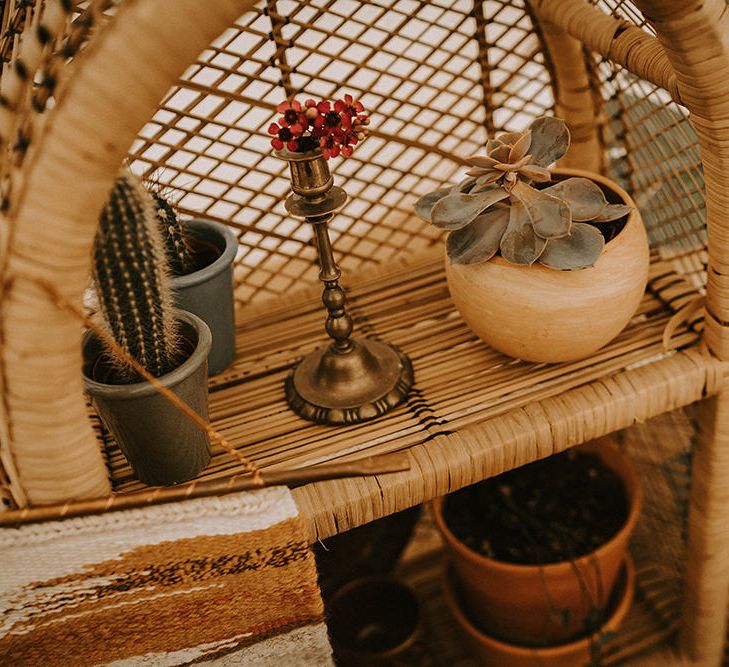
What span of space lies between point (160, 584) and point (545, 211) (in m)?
0.46

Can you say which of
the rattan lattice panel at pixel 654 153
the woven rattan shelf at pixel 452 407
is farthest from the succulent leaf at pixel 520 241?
the rattan lattice panel at pixel 654 153

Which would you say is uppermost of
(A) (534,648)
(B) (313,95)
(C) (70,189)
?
(C) (70,189)

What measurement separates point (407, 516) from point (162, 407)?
0.59 meters

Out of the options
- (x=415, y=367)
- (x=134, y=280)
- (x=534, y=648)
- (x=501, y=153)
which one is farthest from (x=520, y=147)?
(x=534, y=648)

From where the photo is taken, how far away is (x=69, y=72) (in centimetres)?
44

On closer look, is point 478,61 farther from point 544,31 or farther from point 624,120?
point 624,120

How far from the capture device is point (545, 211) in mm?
666

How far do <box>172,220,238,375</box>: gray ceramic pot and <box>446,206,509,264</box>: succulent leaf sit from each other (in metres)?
0.23

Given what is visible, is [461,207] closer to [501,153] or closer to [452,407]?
[501,153]

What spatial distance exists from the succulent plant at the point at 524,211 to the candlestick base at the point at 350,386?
0.46ft

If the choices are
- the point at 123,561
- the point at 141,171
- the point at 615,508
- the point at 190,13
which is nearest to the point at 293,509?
the point at 123,561

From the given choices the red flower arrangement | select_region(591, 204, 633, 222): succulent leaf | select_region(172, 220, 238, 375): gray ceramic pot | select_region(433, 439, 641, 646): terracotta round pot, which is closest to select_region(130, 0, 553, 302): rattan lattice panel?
select_region(172, 220, 238, 375): gray ceramic pot

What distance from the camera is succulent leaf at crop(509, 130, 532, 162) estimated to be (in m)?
0.67

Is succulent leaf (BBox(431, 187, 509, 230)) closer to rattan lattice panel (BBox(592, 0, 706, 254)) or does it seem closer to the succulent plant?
the succulent plant
